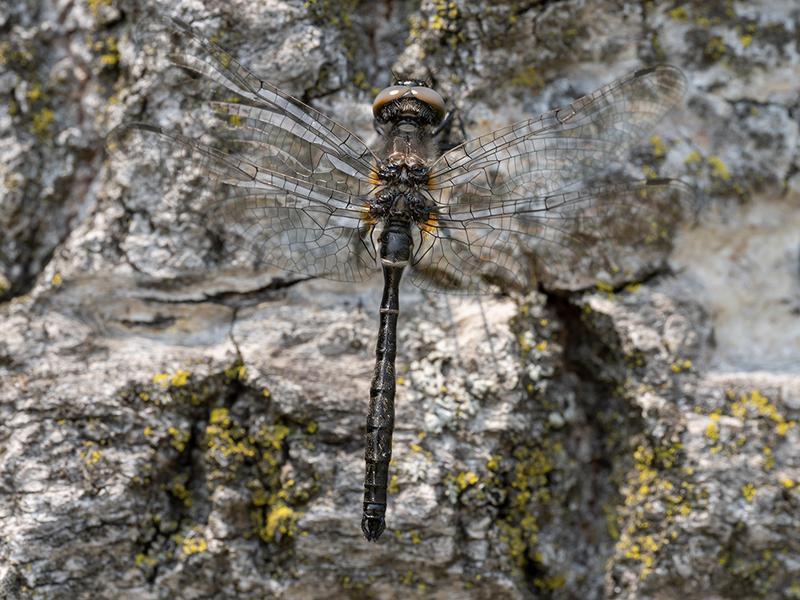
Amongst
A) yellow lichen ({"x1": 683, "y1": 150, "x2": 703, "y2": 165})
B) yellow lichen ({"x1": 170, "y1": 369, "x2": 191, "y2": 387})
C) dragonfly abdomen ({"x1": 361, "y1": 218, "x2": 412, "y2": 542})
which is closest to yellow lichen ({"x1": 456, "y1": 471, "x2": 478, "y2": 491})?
dragonfly abdomen ({"x1": 361, "y1": 218, "x2": 412, "y2": 542})

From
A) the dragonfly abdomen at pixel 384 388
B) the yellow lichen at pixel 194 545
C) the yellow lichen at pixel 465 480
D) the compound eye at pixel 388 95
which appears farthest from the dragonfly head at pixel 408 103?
the yellow lichen at pixel 194 545

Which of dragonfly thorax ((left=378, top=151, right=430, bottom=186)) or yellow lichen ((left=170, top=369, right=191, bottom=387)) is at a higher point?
dragonfly thorax ((left=378, top=151, right=430, bottom=186))

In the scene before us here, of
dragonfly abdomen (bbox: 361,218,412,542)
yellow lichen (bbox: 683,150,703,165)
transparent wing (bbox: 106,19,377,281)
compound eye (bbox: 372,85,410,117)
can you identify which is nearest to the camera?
dragonfly abdomen (bbox: 361,218,412,542)

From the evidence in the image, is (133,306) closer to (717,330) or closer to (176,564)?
(176,564)

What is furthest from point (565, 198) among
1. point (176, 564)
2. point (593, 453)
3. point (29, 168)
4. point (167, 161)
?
point (29, 168)

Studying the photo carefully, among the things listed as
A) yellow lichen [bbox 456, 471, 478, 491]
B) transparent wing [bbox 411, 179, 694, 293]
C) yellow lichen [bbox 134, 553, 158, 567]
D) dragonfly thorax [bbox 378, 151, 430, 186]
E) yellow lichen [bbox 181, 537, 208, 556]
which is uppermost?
dragonfly thorax [bbox 378, 151, 430, 186]

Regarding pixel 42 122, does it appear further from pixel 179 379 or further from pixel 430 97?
pixel 430 97

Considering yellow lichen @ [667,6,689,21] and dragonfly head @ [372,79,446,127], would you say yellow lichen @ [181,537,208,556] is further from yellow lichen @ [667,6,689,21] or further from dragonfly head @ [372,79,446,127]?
yellow lichen @ [667,6,689,21]

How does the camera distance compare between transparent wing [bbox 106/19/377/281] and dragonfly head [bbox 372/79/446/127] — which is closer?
transparent wing [bbox 106/19/377/281]
